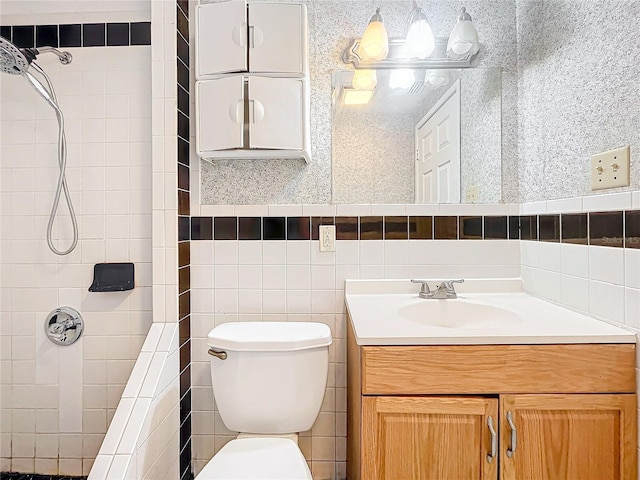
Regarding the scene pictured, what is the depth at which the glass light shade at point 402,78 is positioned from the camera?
5.75 feet

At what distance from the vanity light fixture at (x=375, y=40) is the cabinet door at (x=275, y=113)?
343 mm

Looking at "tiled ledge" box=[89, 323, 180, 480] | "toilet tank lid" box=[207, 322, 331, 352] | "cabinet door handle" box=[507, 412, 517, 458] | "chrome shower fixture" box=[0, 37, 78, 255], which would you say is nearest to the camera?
"cabinet door handle" box=[507, 412, 517, 458]

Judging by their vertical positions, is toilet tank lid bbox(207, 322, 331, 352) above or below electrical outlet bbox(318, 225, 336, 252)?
below

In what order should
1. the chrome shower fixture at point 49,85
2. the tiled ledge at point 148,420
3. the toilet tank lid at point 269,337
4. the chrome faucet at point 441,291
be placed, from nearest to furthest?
the tiled ledge at point 148,420
the toilet tank lid at point 269,337
the chrome shower fixture at point 49,85
the chrome faucet at point 441,291

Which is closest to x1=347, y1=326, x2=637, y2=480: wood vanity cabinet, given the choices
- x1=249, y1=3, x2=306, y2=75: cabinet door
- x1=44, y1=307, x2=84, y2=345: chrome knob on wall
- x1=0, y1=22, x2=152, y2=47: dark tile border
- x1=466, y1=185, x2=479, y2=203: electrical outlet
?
x1=466, y1=185, x2=479, y2=203: electrical outlet

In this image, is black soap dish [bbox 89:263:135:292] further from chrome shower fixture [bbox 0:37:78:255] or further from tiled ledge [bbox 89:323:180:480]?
tiled ledge [bbox 89:323:180:480]

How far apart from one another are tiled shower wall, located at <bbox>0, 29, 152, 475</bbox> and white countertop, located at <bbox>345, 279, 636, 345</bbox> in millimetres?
973

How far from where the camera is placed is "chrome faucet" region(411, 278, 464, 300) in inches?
64.7

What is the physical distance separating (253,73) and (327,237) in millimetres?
706

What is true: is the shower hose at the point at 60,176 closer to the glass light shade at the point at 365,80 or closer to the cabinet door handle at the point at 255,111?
the cabinet door handle at the point at 255,111

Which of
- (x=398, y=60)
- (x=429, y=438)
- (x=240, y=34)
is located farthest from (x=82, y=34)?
(x=429, y=438)

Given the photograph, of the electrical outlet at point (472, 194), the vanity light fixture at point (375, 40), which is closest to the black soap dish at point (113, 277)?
the vanity light fixture at point (375, 40)

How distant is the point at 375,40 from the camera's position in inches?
65.6

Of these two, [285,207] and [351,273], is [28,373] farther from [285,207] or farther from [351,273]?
[351,273]
